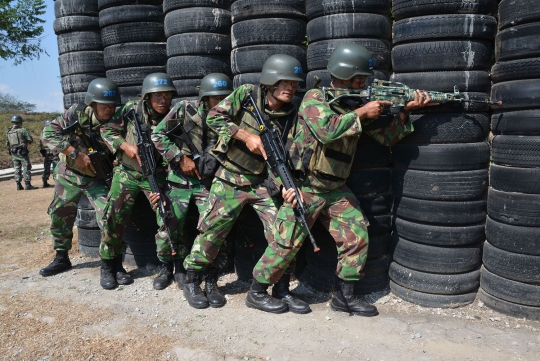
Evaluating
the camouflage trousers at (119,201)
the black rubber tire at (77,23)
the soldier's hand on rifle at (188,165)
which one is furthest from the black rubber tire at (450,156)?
the black rubber tire at (77,23)

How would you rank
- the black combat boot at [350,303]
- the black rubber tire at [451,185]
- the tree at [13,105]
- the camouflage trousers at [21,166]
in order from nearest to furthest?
1. the black rubber tire at [451,185]
2. the black combat boot at [350,303]
3. the camouflage trousers at [21,166]
4. the tree at [13,105]

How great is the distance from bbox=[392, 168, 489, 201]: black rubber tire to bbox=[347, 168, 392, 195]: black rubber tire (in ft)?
0.97

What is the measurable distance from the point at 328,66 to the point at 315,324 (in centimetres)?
215

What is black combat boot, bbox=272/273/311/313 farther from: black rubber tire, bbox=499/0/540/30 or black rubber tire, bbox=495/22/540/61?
black rubber tire, bbox=499/0/540/30

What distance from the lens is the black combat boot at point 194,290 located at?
14.5 ft

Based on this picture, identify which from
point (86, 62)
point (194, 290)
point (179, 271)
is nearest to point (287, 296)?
point (194, 290)

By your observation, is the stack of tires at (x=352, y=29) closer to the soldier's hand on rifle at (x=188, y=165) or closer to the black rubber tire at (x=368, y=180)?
the black rubber tire at (x=368, y=180)

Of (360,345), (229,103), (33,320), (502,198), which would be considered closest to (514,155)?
(502,198)

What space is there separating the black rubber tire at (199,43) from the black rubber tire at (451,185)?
8.30 ft

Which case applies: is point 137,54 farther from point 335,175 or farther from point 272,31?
point 335,175

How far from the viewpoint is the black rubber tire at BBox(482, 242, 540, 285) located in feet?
12.3

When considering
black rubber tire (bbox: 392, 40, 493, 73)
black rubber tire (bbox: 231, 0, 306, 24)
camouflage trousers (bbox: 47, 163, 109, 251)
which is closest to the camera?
black rubber tire (bbox: 392, 40, 493, 73)

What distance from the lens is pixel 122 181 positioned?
4922 millimetres

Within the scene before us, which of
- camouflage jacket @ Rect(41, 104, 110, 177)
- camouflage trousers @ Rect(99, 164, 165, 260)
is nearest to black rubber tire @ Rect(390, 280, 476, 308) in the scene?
camouflage trousers @ Rect(99, 164, 165, 260)
